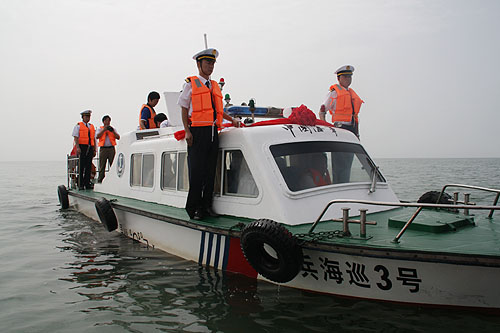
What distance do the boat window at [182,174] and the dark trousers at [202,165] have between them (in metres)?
0.79

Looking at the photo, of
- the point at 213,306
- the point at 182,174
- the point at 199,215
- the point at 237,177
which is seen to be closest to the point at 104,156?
the point at 182,174

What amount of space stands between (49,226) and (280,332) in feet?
25.1

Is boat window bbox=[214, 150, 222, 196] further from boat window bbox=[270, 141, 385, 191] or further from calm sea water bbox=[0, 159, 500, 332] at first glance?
calm sea water bbox=[0, 159, 500, 332]

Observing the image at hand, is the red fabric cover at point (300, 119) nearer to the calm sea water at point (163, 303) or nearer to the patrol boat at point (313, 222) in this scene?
the patrol boat at point (313, 222)

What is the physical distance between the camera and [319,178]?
5.14 metres

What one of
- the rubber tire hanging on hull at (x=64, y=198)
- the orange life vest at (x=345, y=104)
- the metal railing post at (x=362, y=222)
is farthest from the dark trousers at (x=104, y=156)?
the metal railing post at (x=362, y=222)

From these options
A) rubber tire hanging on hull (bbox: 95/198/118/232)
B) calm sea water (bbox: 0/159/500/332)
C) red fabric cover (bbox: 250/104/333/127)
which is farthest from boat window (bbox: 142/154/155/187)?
red fabric cover (bbox: 250/104/333/127)

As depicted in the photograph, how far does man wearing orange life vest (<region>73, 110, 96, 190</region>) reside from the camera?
1020 cm

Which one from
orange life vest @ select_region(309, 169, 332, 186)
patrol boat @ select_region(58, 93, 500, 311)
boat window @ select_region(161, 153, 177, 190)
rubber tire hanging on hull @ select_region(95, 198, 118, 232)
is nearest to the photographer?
patrol boat @ select_region(58, 93, 500, 311)

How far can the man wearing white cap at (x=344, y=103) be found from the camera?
6.76m

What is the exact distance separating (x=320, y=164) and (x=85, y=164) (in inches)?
289

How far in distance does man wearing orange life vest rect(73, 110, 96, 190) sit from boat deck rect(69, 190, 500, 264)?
5946 millimetres

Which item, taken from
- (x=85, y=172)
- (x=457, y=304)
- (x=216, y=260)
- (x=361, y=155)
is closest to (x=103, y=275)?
(x=216, y=260)

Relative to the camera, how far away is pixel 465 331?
3.47m
